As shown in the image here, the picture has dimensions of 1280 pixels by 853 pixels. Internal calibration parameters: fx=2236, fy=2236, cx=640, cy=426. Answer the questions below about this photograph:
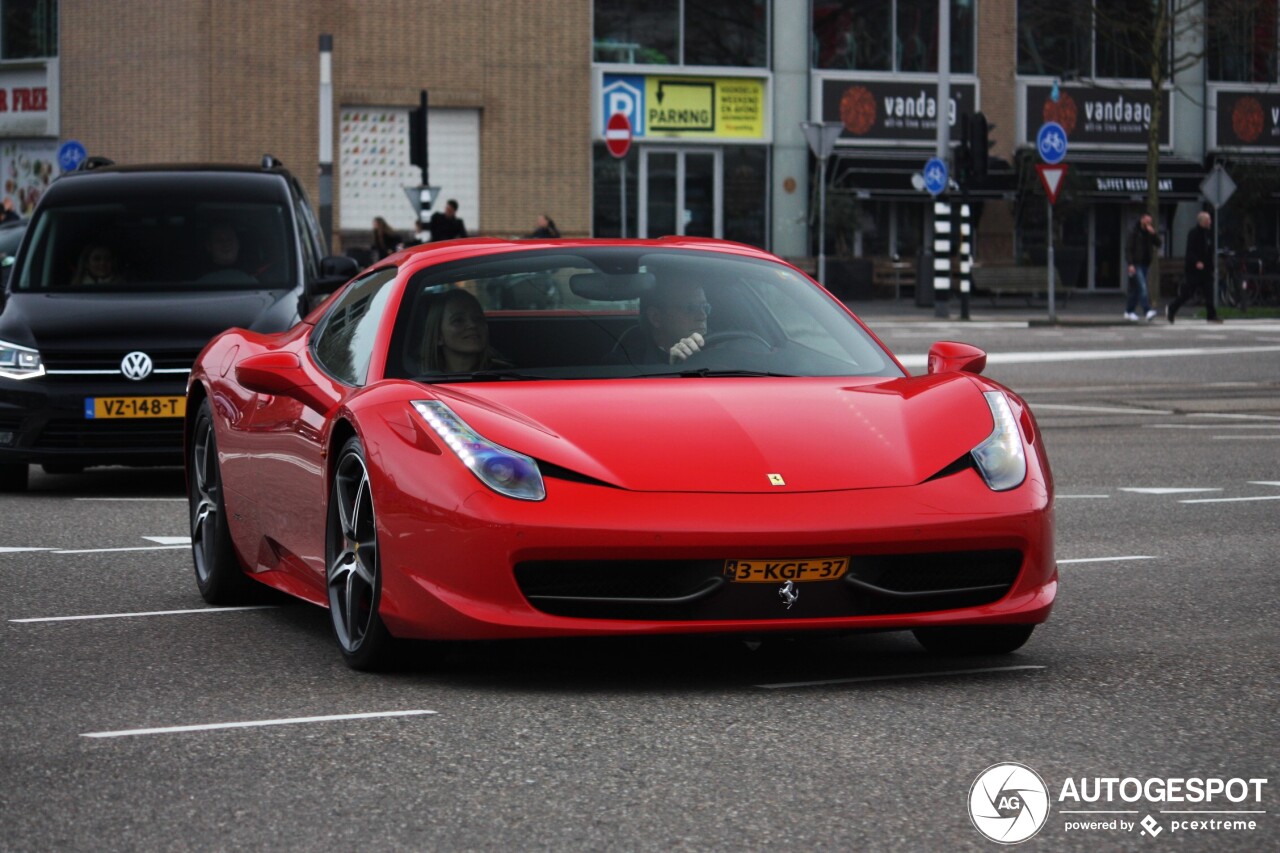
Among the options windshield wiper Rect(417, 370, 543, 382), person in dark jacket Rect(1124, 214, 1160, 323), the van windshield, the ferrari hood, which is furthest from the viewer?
person in dark jacket Rect(1124, 214, 1160, 323)

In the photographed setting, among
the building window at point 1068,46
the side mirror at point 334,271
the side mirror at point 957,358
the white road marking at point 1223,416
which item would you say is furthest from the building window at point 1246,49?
the side mirror at point 957,358

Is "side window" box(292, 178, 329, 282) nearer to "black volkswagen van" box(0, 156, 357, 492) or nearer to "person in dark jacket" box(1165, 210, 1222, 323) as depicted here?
"black volkswagen van" box(0, 156, 357, 492)

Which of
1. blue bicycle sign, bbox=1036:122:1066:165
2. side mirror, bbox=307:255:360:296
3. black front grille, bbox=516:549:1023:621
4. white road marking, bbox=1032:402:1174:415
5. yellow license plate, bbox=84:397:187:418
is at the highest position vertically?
blue bicycle sign, bbox=1036:122:1066:165

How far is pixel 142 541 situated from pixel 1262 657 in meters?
5.24

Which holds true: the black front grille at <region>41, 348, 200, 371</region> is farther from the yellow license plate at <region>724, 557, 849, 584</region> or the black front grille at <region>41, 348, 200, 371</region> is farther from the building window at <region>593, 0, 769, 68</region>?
the building window at <region>593, 0, 769, 68</region>

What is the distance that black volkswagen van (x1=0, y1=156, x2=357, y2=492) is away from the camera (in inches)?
468

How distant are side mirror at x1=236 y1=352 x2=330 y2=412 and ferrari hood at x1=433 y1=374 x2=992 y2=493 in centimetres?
88

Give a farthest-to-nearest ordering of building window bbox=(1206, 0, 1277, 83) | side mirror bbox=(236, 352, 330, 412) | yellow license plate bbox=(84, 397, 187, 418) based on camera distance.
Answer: building window bbox=(1206, 0, 1277, 83), yellow license plate bbox=(84, 397, 187, 418), side mirror bbox=(236, 352, 330, 412)

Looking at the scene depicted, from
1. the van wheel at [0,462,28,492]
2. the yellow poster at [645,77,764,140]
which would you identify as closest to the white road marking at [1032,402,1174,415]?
the van wheel at [0,462,28,492]

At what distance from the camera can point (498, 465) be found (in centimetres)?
577

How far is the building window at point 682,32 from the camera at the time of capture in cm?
4734

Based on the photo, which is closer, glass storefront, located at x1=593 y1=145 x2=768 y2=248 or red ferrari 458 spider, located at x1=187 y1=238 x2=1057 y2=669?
red ferrari 458 spider, located at x1=187 y1=238 x2=1057 y2=669

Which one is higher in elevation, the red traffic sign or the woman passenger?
the red traffic sign

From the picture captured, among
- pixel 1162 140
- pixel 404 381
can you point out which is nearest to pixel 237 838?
pixel 404 381
